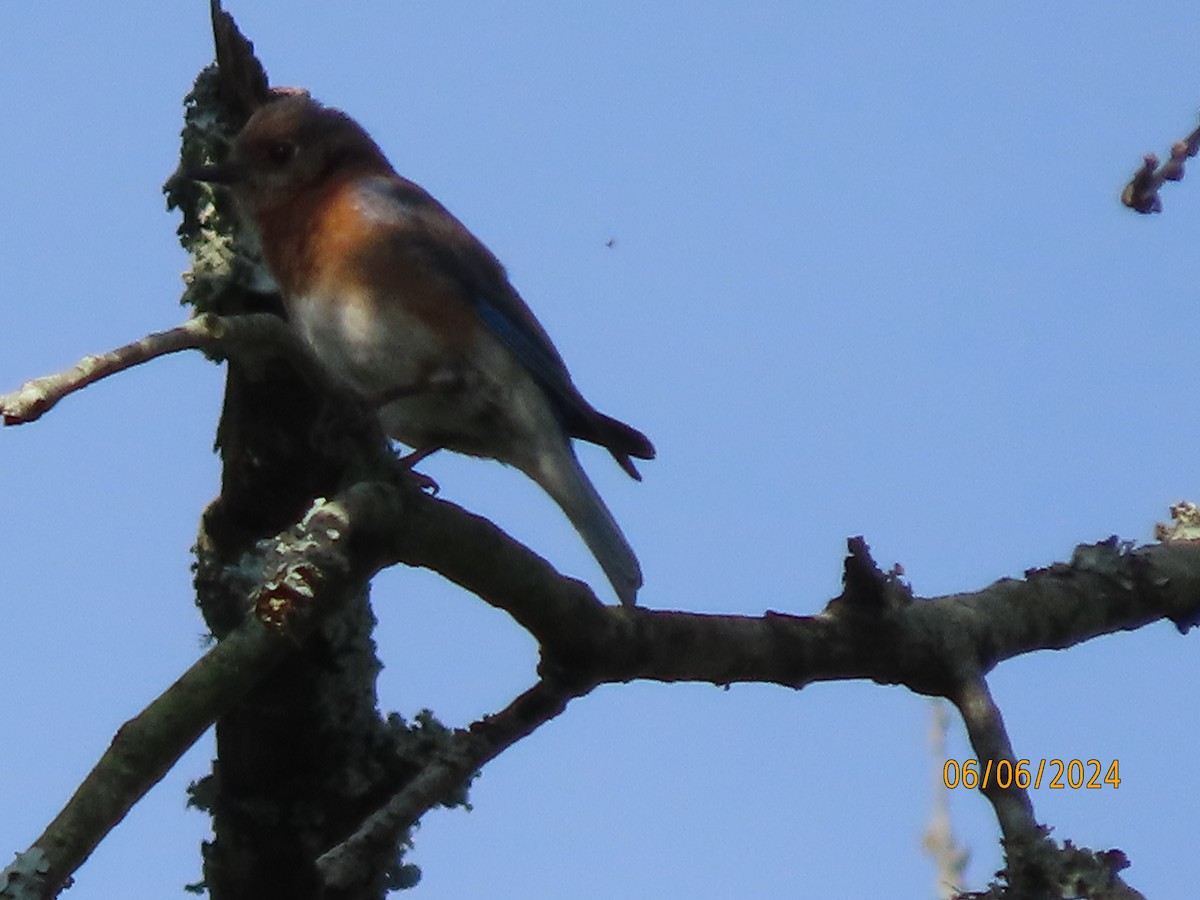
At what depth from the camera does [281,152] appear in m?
5.56

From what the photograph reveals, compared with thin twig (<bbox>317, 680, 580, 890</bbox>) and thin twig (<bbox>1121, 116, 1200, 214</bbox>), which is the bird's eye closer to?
thin twig (<bbox>317, 680, 580, 890</bbox>)

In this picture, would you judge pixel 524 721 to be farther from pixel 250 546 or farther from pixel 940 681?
pixel 250 546

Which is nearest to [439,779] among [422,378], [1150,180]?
[1150,180]

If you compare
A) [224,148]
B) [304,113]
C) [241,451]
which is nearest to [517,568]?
[241,451]

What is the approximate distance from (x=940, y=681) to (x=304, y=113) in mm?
3045

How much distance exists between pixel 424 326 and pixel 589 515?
0.69 metres

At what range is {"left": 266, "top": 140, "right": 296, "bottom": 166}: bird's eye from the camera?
550 cm

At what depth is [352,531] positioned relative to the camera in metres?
3.03

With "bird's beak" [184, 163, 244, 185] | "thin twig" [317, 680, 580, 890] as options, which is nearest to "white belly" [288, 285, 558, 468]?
"bird's beak" [184, 163, 244, 185]

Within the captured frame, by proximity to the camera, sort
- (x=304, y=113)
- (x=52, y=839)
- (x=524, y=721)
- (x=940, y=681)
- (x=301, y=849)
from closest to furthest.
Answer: (x=52, y=839) → (x=524, y=721) → (x=940, y=681) → (x=301, y=849) → (x=304, y=113)

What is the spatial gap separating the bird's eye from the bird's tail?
1.25 meters

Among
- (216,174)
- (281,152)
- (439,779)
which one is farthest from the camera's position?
(281,152)

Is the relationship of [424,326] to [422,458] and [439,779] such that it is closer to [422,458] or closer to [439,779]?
[422,458]

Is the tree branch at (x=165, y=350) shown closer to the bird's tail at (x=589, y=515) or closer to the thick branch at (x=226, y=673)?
the thick branch at (x=226, y=673)
